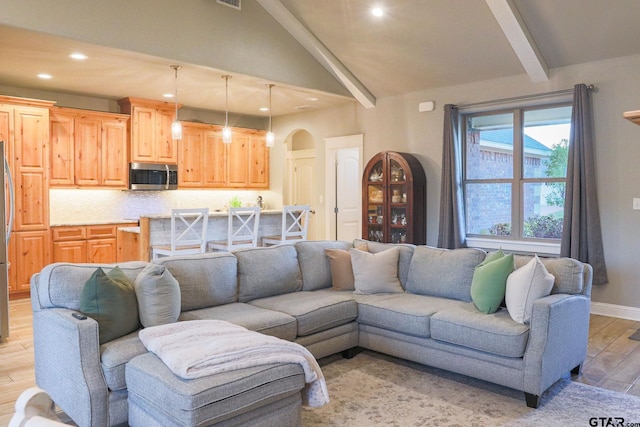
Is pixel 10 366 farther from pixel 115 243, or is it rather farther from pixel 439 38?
pixel 439 38

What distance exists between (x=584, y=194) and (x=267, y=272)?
134 inches

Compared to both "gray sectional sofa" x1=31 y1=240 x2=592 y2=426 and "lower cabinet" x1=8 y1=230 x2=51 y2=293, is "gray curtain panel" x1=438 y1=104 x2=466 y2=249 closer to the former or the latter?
"gray sectional sofa" x1=31 y1=240 x2=592 y2=426

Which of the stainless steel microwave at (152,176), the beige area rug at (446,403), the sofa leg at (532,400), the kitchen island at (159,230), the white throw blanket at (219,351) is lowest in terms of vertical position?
the beige area rug at (446,403)

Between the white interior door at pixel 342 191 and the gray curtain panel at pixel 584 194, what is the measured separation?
3.20 meters

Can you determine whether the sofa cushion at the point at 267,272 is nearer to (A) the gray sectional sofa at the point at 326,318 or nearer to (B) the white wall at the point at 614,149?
(A) the gray sectional sofa at the point at 326,318

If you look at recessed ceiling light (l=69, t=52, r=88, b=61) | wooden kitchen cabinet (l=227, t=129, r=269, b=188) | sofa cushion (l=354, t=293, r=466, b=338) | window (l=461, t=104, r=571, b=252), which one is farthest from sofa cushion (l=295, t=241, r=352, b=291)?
wooden kitchen cabinet (l=227, t=129, r=269, b=188)

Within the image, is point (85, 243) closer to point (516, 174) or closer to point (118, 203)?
point (118, 203)

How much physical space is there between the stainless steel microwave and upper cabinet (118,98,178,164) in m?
0.09

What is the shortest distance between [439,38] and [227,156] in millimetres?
4352

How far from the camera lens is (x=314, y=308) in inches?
140

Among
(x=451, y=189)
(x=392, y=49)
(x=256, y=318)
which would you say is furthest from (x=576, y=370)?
(x=392, y=49)

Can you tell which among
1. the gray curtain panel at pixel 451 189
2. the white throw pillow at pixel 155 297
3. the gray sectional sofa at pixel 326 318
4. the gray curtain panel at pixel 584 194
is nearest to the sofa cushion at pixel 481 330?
the gray sectional sofa at pixel 326 318

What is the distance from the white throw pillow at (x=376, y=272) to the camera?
4043 millimetres

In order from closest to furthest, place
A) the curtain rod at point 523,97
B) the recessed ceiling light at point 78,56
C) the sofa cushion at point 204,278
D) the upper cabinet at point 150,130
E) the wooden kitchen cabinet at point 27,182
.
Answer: the sofa cushion at point 204,278 → the recessed ceiling light at point 78,56 → the curtain rod at point 523,97 → the wooden kitchen cabinet at point 27,182 → the upper cabinet at point 150,130
